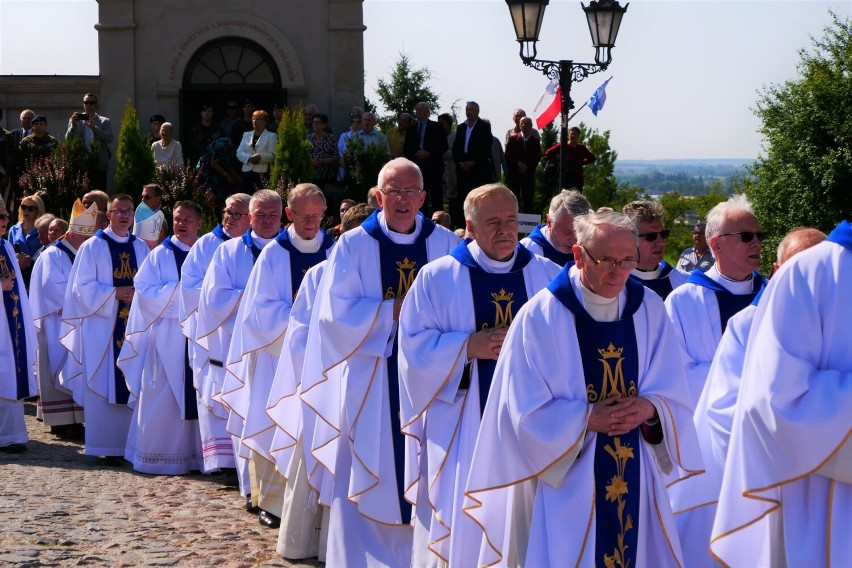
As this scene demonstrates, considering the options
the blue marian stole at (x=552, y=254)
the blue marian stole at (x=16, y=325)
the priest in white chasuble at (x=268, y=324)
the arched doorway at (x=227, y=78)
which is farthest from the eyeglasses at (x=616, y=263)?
the arched doorway at (x=227, y=78)

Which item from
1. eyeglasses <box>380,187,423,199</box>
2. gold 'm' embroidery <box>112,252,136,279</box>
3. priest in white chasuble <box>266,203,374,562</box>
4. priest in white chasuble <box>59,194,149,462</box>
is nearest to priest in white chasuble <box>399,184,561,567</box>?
eyeglasses <box>380,187,423,199</box>

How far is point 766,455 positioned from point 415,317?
2101 millimetres

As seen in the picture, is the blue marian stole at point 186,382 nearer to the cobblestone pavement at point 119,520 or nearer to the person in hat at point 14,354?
the cobblestone pavement at point 119,520

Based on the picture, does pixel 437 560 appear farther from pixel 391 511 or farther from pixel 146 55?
pixel 146 55

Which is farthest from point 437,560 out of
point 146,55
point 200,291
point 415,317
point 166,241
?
point 146,55

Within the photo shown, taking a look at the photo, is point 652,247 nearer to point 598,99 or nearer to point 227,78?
point 598,99

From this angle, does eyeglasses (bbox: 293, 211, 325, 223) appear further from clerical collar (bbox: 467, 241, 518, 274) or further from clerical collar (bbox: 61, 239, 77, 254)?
clerical collar (bbox: 61, 239, 77, 254)

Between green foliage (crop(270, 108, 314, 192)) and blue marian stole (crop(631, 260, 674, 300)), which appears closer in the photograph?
blue marian stole (crop(631, 260, 674, 300))

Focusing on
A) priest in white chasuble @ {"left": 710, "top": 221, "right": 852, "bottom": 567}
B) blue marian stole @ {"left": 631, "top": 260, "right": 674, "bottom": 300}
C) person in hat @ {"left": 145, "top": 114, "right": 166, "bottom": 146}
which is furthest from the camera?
person in hat @ {"left": 145, "top": 114, "right": 166, "bottom": 146}

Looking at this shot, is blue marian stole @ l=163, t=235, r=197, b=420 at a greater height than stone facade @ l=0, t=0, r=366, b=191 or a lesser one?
lesser

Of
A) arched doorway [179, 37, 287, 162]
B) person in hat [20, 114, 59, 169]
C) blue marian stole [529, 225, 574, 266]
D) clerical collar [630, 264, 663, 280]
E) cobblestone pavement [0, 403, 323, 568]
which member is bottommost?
cobblestone pavement [0, 403, 323, 568]

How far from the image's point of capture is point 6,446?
1126 cm

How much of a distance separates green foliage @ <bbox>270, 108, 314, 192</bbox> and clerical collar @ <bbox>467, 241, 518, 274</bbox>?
9.91m

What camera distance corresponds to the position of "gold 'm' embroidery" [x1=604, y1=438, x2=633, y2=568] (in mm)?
4961
